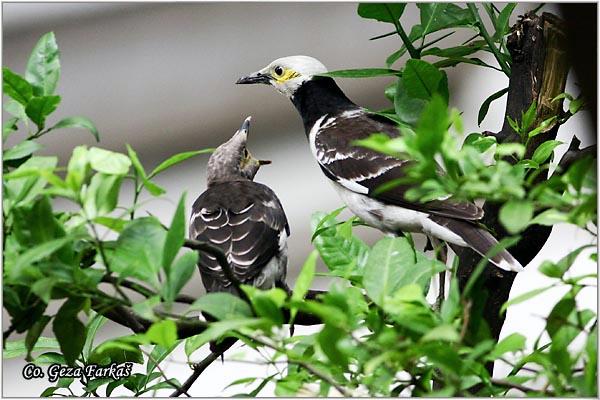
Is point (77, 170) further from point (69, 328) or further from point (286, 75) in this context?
point (286, 75)

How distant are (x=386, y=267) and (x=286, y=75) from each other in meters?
1.16

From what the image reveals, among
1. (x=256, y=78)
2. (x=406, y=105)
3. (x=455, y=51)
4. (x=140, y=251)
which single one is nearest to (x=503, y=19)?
(x=455, y=51)

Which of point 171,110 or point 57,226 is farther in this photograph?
point 171,110

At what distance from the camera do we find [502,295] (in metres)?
1.41

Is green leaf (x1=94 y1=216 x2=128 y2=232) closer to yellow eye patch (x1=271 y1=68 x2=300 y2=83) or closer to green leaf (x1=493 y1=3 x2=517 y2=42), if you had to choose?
green leaf (x1=493 y1=3 x2=517 y2=42)

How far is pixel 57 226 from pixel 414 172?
347 mm

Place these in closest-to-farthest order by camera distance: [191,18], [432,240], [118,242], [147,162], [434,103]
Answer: [434,103] → [118,242] → [432,240] → [147,162] → [191,18]

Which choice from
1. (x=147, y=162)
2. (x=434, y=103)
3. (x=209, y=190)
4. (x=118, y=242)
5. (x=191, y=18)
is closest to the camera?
(x=434, y=103)

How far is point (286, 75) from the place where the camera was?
79.4 inches

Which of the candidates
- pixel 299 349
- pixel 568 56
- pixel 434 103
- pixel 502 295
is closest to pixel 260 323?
pixel 299 349

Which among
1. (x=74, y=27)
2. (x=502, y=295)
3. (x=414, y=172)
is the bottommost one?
(x=502, y=295)

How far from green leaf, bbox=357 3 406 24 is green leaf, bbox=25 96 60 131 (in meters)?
0.59

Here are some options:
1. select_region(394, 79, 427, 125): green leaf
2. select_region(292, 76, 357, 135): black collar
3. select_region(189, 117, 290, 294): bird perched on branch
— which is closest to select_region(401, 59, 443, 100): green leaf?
select_region(394, 79, 427, 125): green leaf

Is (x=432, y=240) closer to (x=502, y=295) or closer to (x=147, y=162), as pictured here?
(x=502, y=295)
